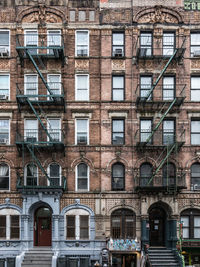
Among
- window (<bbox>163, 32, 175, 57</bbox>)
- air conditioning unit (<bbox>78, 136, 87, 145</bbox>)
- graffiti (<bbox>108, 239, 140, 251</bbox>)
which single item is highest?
window (<bbox>163, 32, 175, 57</bbox>)

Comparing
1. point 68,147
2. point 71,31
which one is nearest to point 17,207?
point 68,147

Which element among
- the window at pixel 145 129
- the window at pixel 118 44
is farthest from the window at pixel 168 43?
the window at pixel 145 129

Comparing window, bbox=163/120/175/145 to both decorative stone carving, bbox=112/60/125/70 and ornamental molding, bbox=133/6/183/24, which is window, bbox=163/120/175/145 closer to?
decorative stone carving, bbox=112/60/125/70

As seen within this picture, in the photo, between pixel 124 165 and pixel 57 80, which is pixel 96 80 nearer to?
pixel 57 80

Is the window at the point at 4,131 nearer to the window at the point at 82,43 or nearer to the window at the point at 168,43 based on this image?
the window at the point at 82,43

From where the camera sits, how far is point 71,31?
90.8ft

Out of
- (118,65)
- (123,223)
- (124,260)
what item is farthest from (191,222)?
(118,65)

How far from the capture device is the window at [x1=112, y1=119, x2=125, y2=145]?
2708cm

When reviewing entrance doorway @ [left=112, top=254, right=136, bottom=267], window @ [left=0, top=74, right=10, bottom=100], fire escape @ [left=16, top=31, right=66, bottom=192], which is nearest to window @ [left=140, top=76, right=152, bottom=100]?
fire escape @ [left=16, top=31, right=66, bottom=192]

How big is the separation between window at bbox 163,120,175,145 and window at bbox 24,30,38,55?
1032 cm

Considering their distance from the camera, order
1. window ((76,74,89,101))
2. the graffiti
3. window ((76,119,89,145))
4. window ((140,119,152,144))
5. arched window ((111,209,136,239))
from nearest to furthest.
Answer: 1. the graffiti
2. arched window ((111,209,136,239))
3. window ((76,119,89,145))
4. window ((140,119,152,144))
5. window ((76,74,89,101))

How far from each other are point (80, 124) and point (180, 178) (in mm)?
7632

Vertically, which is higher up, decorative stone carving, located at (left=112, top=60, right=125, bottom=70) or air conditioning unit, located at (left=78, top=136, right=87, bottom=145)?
decorative stone carving, located at (left=112, top=60, right=125, bottom=70)

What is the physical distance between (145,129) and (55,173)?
A: 6.79 meters
